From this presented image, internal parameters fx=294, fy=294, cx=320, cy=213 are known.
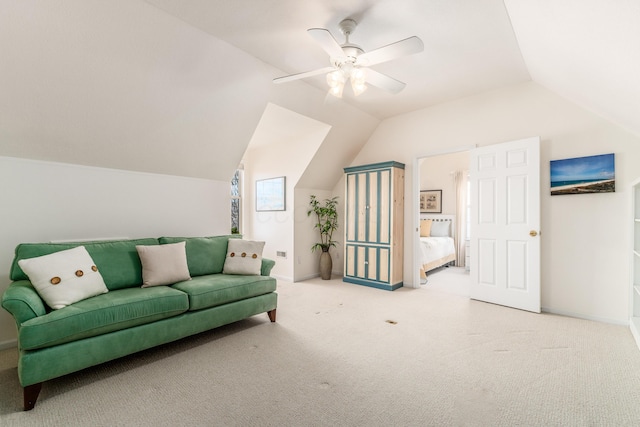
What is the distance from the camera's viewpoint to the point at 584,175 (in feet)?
10.6

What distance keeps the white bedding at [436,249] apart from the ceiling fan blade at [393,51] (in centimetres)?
346

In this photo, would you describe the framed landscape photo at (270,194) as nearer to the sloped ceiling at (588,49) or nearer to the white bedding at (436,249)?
the white bedding at (436,249)

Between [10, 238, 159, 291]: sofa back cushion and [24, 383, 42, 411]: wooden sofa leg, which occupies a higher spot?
[10, 238, 159, 291]: sofa back cushion

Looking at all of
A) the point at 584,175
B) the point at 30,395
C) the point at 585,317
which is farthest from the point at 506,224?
the point at 30,395

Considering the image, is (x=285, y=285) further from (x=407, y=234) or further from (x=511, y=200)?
(x=511, y=200)

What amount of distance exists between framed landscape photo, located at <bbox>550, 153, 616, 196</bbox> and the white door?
23 cm

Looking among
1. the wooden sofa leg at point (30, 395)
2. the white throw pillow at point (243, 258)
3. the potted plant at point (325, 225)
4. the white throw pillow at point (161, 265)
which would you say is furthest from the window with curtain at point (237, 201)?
the wooden sofa leg at point (30, 395)

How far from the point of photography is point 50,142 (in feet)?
8.92

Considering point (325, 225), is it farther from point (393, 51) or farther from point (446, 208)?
point (393, 51)

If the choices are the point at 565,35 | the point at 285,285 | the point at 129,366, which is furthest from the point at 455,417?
the point at 285,285

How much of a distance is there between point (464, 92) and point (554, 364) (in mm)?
3236

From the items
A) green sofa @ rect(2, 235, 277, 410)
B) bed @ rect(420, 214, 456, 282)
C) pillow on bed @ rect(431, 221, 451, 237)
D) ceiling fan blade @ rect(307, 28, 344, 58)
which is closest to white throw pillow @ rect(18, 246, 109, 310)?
green sofa @ rect(2, 235, 277, 410)

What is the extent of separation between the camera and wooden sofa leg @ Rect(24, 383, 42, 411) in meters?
1.74

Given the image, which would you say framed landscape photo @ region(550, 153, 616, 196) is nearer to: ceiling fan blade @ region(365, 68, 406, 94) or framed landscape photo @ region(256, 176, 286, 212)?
ceiling fan blade @ region(365, 68, 406, 94)
